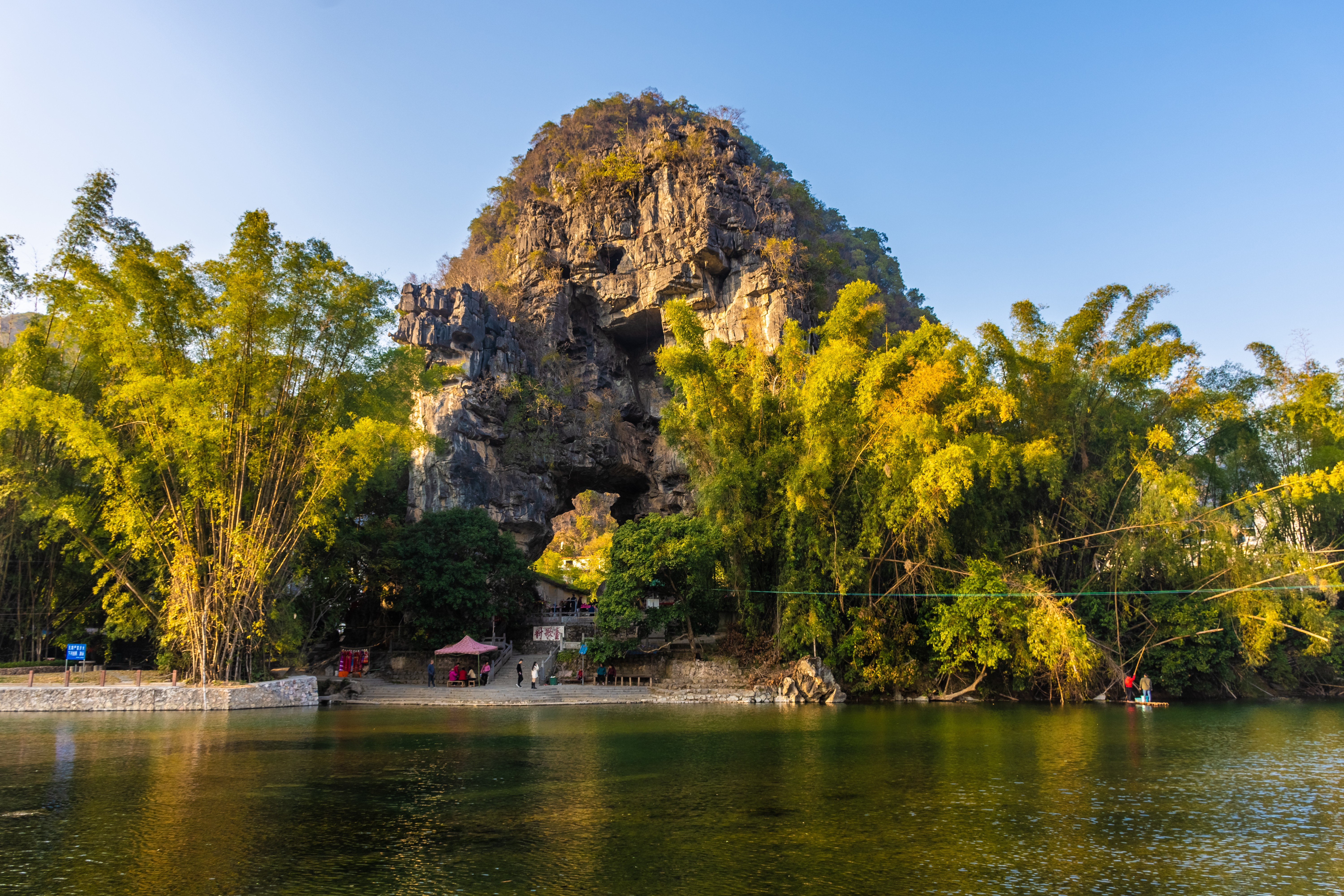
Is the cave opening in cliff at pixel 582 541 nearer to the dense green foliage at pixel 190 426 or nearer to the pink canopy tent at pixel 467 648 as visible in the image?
the pink canopy tent at pixel 467 648

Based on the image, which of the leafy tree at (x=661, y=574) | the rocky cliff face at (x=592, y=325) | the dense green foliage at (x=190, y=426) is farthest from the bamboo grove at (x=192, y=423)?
the rocky cliff face at (x=592, y=325)

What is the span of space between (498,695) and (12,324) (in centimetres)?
1677

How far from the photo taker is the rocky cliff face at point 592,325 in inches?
1375

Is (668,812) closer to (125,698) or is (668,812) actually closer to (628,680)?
(125,698)

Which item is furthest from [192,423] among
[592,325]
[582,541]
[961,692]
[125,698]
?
[582,541]

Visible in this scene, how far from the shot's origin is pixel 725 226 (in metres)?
36.5

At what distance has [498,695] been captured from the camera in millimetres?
22422

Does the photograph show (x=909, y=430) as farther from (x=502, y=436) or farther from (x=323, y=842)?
(x=502, y=436)

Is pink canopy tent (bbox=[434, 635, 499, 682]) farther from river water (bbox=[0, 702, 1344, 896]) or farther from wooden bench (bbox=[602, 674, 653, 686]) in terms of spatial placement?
river water (bbox=[0, 702, 1344, 896])

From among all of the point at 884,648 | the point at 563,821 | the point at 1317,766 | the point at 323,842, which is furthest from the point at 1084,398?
the point at 323,842

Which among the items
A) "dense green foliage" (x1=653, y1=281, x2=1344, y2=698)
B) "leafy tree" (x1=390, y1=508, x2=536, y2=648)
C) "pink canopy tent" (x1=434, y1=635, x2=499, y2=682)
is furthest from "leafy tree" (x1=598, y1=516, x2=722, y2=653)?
"leafy tree" (x1=390, y1=508, x2=536, y2=648)

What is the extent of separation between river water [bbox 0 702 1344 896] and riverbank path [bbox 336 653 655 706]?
649cm

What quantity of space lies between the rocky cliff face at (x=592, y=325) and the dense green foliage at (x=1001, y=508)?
32.5 feet

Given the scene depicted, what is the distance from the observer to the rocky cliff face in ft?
115
